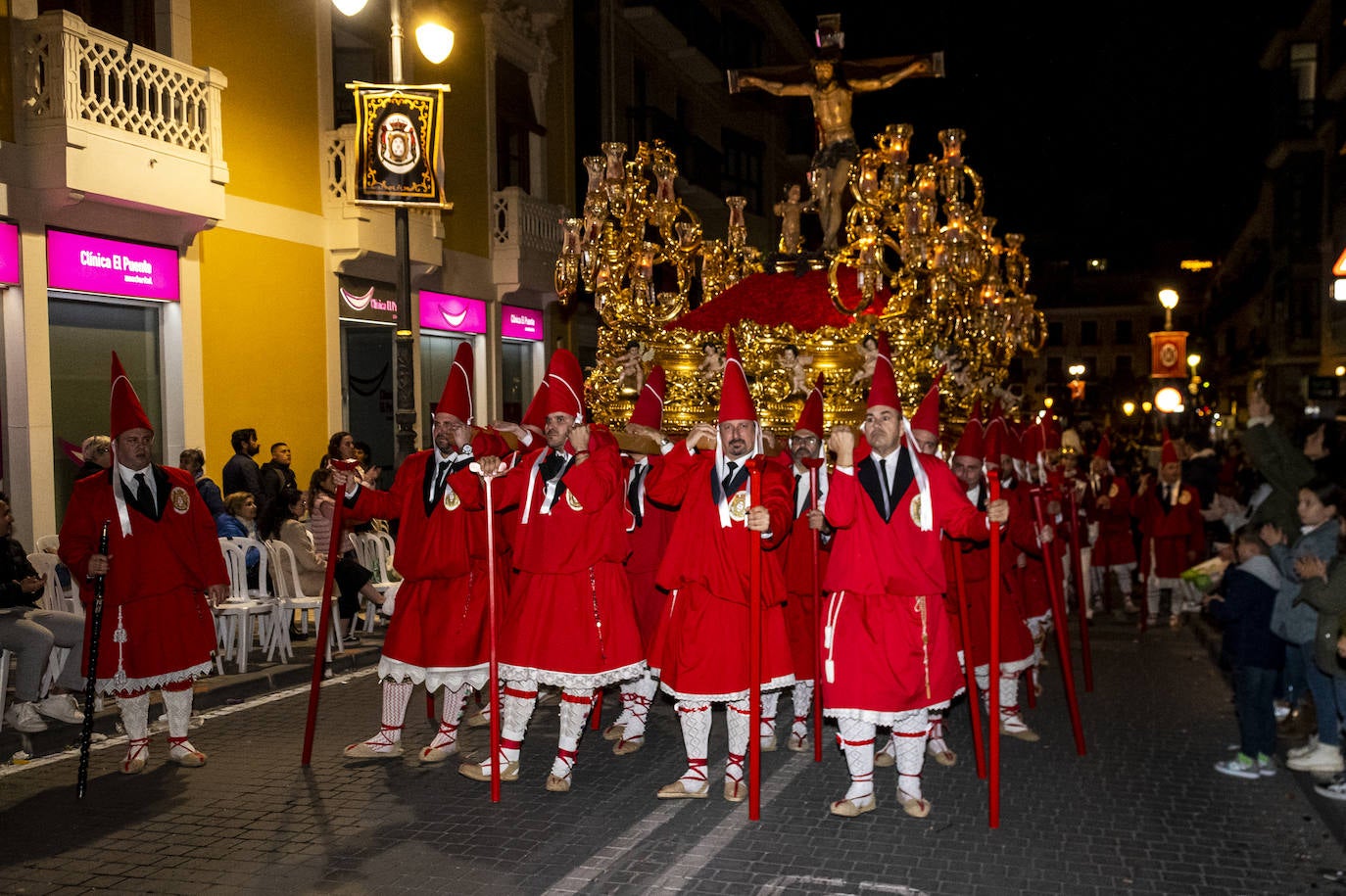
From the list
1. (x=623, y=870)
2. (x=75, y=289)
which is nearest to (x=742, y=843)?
(x=623, y=870)

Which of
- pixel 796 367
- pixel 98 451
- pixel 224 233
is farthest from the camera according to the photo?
pixel 224 233

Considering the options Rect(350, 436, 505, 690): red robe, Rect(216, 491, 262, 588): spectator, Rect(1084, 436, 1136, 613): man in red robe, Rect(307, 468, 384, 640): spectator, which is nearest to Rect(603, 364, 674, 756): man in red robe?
Rect(350, 436, 505, 690): red robe

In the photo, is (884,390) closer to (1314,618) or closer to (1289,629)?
(1289,629)

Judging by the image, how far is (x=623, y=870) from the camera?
531 centimetres

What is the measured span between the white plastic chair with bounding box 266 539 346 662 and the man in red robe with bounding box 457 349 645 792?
12.2ft

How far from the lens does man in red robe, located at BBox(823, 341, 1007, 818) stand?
5.94 metres

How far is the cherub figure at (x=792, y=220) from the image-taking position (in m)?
13.0

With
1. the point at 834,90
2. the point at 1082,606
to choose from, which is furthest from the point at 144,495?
the point at 834,90

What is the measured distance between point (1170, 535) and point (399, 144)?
896cm

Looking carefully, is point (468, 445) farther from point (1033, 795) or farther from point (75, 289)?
point (75, 289)

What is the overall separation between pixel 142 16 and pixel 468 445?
8557 millimetres

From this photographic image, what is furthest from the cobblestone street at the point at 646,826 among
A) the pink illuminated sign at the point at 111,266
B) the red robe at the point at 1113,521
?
the red robe at the point at 1113,521

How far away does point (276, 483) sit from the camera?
38.4 ft

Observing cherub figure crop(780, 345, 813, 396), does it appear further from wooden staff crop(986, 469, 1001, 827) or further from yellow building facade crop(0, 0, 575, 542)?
yellow building facade crop(0, 0, 575, 542)
